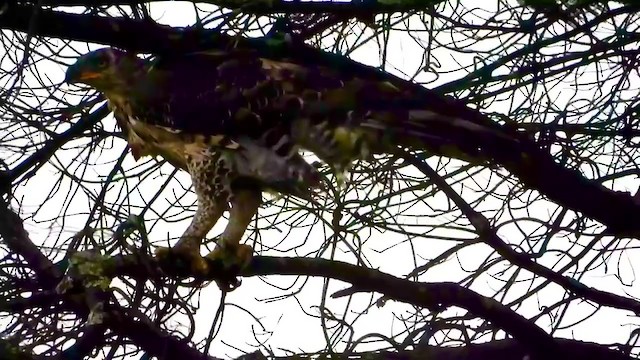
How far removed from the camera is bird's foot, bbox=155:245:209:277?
9.72 ft

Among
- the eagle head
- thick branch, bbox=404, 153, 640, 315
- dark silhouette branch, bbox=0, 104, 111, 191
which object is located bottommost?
thick branch, bbox=404, 153, 640, 315

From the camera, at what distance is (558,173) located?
3.16 m

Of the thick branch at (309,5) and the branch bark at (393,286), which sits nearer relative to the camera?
the branch bark at (393,286)

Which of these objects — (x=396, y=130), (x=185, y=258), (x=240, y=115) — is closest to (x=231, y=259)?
(x=185, y=258)

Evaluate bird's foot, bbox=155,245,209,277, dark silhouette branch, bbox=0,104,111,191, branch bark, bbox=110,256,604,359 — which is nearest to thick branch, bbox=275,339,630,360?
branch bark, bbox=110,256,604,359

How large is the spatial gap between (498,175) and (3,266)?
6.03ft

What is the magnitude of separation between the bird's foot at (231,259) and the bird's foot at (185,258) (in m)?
0.05

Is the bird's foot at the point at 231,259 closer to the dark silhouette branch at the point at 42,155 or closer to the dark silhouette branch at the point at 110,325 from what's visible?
the dark silhouette branch at the point at 110,325

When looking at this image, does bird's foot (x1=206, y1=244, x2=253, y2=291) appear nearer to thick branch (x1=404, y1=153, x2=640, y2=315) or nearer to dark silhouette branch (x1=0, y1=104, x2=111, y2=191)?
thick branch (x1=404, y1=153, x2=640, y2=315)

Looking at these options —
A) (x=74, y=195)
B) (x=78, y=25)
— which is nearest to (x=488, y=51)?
(x=78, y=25)

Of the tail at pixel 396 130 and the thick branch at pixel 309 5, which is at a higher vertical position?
the thick branch at pixel 309 5

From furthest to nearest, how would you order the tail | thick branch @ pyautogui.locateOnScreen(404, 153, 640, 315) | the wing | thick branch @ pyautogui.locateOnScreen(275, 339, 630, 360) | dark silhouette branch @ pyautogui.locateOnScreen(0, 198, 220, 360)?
1. thick branch @ pyautogui.locateOnScreen(404, 153, 640, 315)
2. thick branch @ pyautogui.locateOnScreen(275, 339, 630, 360)
3. the wing
4. the tail
5. dark silhouette branch @ pyautogui.locateOnScreen(0, 198, 220, 360)

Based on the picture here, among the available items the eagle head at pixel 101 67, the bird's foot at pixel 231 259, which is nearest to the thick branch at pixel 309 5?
the eagle head at pixel 101 67

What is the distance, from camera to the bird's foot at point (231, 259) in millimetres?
3109
